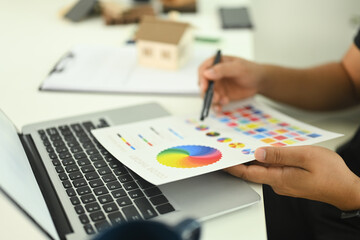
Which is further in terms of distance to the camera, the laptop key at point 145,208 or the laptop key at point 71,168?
the laptop key at point 71,168

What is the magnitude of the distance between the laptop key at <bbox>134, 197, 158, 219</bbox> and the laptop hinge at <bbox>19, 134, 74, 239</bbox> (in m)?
0.09

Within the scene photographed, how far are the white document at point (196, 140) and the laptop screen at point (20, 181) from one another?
0.13 meters

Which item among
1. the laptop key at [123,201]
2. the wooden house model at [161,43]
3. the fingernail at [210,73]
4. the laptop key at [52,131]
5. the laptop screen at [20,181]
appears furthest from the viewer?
the wooden house model at [161,43]

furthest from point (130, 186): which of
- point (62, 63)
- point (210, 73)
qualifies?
point (62, 63)

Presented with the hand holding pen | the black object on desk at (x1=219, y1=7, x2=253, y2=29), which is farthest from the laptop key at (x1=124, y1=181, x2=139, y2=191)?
the black object on desk at (x1=219, y1=7, x2=253, y2=29)

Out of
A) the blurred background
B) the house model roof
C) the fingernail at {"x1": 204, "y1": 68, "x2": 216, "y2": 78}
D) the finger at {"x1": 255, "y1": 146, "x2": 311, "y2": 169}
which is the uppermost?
the house model roof

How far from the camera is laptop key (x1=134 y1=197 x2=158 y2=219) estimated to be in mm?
571

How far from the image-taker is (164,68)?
1.17 m

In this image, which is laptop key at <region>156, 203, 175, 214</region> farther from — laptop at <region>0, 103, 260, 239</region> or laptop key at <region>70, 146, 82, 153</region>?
laptop key at <region>70, 146, 82, 153</region>

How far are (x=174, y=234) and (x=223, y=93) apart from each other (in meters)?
0.65

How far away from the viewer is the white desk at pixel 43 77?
58 centimetres

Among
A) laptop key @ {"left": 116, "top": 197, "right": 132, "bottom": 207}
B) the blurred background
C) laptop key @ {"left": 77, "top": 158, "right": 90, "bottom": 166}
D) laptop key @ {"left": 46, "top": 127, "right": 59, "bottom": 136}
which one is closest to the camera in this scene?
laptop key @ {"left": 116, "top": 197, "right": 132, "bottom": 207}

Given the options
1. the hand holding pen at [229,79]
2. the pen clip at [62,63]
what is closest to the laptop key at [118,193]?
the hand holding pen at [229,79]

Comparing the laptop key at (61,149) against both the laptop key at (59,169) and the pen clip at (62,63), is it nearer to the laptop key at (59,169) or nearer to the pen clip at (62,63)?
the laptop key at (59,169)
